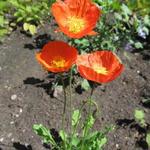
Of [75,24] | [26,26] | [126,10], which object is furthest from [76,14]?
[26,26]

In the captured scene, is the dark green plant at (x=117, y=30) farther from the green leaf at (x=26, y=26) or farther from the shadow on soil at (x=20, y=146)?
the shadow on soil at (x=20, y=146)

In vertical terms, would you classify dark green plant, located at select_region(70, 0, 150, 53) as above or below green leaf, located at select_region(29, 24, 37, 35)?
above

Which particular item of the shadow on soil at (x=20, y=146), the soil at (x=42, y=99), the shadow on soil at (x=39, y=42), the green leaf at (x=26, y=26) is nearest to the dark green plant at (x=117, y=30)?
the soil at (x=42, y=99)

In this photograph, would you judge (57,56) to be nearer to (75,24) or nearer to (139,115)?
(75,24)

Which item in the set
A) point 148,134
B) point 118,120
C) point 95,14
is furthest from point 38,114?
point 95,14

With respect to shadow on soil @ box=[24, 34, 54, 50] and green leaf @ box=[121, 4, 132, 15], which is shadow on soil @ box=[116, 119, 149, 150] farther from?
shadow on soil @ box=[24, 34, 54, 50]

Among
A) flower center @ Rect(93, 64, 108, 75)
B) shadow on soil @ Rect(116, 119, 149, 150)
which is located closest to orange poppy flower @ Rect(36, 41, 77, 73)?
flower center @ Rect(93, 64, 108, 75)

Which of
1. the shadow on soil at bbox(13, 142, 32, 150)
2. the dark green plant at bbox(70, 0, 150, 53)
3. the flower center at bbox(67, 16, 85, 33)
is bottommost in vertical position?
the shadow on soil at bbox(13, 142, 32, 150)
